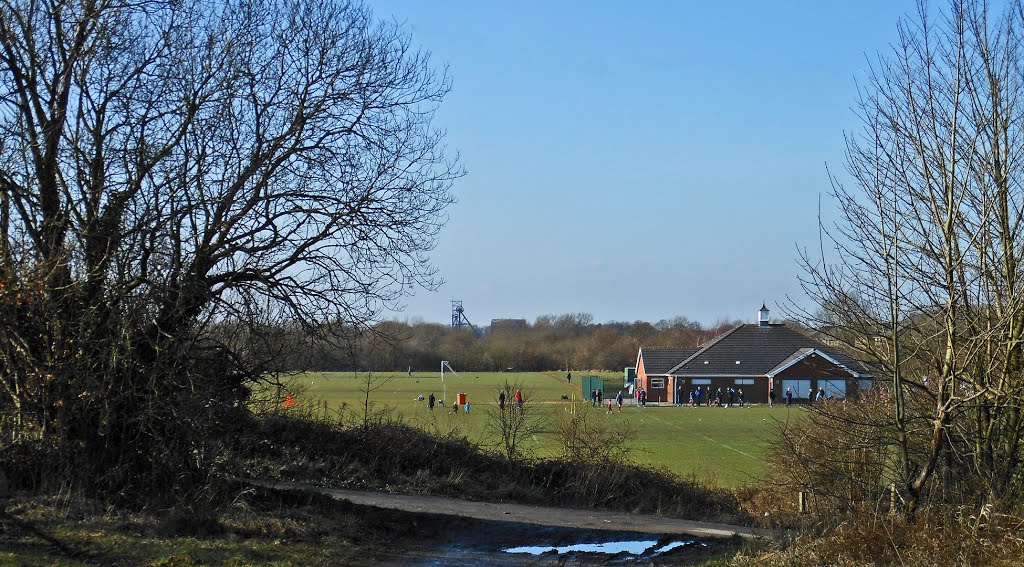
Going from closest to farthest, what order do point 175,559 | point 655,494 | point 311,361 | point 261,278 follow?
point 175,559, point 261,278, point 311,361, point 655,494

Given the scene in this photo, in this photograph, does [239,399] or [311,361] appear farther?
[311,361]

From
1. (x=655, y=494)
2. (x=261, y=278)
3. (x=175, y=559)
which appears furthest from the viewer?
(x=655, y=494)

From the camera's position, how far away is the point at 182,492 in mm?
11617

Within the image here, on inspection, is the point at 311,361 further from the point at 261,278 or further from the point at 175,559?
the point at 175,559

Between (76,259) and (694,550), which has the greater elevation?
(76,259)

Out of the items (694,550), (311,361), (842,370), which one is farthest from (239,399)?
(842,370)

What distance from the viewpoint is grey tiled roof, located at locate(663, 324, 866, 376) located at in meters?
87.2

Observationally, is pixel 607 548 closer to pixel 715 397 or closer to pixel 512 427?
pixel 512 427

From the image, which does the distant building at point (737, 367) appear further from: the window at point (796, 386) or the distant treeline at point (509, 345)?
the distant treeline at point (509, 345)

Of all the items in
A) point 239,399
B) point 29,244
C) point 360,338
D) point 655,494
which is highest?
point 29,244

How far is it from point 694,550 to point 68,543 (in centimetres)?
724

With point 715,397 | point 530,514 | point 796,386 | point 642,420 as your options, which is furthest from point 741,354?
point 530,514

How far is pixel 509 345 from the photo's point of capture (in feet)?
357

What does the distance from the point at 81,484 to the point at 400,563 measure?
13.7 feet
